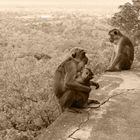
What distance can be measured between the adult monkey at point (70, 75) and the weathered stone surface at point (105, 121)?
18.1 inches

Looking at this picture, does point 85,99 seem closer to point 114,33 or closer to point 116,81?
point 116,81

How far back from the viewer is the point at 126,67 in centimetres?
994

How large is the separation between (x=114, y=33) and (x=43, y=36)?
14722 mm

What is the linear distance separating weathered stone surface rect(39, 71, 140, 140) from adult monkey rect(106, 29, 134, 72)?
73.5 inches

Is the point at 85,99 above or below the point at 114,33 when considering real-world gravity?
below

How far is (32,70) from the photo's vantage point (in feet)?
44.1

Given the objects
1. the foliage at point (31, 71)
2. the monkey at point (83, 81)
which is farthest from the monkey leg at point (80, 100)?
the foliage at point (31, 71)

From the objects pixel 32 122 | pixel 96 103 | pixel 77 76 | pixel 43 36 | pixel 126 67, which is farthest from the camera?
pixel 43 36

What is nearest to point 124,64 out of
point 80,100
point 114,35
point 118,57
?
point 118,57

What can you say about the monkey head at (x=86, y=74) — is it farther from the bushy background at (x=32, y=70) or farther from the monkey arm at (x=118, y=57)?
the monkey arm at (x=118, y=57)

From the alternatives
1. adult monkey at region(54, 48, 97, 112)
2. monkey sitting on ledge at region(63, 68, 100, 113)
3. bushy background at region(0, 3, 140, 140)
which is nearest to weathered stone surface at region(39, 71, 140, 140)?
monkey sitting on ledge at region(63, 68, 100, 113)

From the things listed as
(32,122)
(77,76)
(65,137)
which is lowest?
(32,122)

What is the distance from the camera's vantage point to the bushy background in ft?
27.1

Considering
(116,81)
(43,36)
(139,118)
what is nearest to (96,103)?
(139,118)
